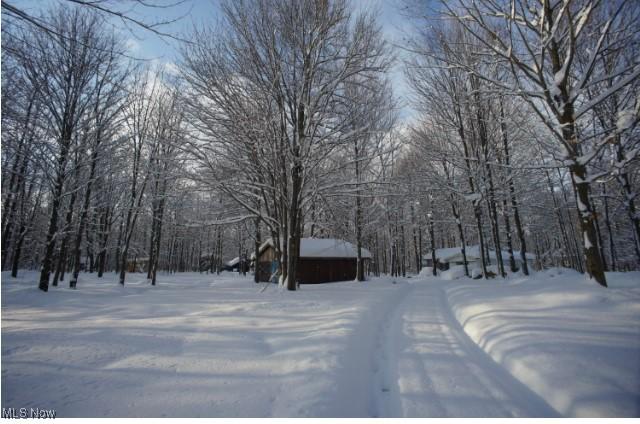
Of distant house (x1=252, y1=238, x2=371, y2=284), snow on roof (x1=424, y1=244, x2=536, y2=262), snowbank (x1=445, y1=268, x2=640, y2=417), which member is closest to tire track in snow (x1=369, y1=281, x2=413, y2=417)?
snowbank (x1=445, y1=268, x2=640, y2=417)

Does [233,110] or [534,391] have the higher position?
[233,110]

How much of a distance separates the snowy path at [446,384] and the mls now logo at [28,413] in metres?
3.02

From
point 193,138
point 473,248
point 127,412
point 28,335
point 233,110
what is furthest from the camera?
Result: point 473,248

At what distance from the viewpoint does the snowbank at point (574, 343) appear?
2.52 metres

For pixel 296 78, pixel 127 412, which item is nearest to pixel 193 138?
pixel 296 78

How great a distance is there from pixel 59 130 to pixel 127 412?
14.1 m

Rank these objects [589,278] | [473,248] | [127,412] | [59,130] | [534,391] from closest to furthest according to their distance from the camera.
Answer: [127,412] → [534,391] → [589,278] → [59,130] → [473,248]

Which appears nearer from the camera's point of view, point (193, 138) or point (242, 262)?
point (193, 138)

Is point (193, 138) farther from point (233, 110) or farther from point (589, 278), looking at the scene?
point (589, 278)

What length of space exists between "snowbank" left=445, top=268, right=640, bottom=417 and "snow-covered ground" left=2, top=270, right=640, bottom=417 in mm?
15

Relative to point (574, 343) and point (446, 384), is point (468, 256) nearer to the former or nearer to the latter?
point (574, 343)

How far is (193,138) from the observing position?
997 cm

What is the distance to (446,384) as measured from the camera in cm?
306

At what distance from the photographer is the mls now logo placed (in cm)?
235
